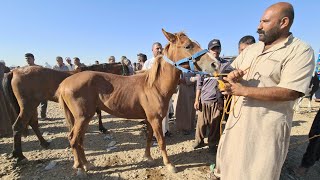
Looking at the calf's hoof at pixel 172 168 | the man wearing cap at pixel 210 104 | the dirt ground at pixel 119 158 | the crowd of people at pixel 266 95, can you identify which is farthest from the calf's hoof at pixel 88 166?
the crowd of people at pixel 266 95

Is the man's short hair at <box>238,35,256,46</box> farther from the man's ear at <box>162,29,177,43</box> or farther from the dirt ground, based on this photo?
the dirt ground

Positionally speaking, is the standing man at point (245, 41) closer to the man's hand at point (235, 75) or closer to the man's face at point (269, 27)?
the man's face at point (269, 27)

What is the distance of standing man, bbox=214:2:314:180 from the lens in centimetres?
173

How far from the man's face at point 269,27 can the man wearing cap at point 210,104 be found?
196 cm

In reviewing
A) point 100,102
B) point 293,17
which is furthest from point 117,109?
point 293,17

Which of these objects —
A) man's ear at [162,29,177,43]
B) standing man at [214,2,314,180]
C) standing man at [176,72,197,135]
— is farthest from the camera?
standing man at [176,72,197,135]

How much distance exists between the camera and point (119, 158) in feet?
A: 14.9

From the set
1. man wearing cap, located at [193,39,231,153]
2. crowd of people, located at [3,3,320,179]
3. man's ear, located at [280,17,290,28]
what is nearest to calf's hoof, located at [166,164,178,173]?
man wearing cap, located at [193,39,231,153]

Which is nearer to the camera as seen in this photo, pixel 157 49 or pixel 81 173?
pixel 81 173

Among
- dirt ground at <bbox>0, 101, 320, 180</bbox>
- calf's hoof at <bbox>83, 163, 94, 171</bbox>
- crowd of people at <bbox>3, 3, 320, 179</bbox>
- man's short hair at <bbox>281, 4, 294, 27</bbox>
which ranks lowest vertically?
dirt ground at <bbox>0, 101, 320, 180</bbox>

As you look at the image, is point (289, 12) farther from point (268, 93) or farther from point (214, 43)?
point (214, 43)

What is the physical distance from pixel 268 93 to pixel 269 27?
1.84 ft

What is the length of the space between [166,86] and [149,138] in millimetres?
1191

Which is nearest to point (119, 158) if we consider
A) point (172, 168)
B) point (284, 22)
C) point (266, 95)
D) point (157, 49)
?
point (172, 168)
